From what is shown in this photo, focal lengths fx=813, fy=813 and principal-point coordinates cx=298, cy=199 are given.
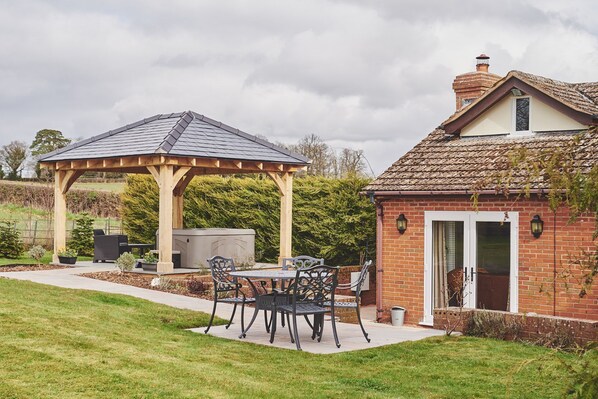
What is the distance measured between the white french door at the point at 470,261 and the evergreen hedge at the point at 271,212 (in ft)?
20.2

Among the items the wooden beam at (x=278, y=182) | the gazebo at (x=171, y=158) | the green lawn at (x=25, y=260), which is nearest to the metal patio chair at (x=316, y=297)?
the gazebo at (x=171, y=158)

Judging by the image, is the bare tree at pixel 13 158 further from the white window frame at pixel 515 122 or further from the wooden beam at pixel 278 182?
the white window frame at pixel 515 122

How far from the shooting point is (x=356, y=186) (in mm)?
21672

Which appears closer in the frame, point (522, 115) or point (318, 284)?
point (318, 284)

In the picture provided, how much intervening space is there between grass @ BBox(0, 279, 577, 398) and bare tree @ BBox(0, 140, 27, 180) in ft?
137

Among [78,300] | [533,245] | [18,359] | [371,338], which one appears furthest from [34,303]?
[533,245]

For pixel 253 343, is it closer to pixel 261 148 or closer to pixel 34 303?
pixel 34 303

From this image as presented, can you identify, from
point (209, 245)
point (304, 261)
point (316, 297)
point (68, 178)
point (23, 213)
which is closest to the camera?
point (316, 297)

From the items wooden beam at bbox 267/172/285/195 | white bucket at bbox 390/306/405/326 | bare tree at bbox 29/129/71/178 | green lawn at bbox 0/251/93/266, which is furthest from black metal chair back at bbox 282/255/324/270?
bare tree at bbox 29/129/71/178

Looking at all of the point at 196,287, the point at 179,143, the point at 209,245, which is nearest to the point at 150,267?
the point at 209,245

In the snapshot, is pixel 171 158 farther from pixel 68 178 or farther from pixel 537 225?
pixel 537 225

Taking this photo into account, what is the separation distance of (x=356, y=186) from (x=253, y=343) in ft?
34.0

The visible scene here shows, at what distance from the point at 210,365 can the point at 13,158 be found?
1862 inches

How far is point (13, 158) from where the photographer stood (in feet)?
175
